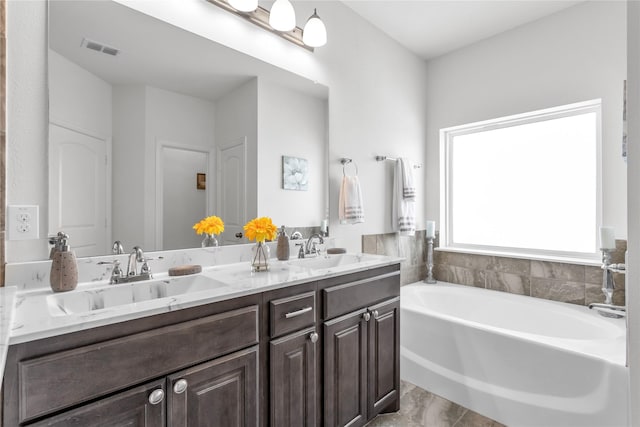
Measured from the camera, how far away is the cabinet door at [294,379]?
4.06 feet

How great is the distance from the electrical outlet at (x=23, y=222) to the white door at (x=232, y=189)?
2.45ft

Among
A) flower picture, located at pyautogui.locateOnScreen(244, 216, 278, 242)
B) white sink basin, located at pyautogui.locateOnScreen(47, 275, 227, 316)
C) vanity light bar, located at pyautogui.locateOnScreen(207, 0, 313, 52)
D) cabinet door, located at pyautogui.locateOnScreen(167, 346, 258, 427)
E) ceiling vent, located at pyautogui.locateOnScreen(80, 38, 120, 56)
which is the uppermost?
vanity light bar, located at pyautogui.locateOnScreen(207, 0, 313, 52)

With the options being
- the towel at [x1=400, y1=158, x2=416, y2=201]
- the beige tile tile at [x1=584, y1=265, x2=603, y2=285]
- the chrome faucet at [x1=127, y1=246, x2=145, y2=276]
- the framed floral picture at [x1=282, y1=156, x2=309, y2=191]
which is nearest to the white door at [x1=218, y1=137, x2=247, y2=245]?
the framed floral picture at [x1=282, y1=156, x2=309, y2=191]

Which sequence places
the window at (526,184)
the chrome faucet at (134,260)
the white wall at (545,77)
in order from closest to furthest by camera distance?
the chrome faucet at (134,260) → the white wall at (545,77) → the window at (526,184)

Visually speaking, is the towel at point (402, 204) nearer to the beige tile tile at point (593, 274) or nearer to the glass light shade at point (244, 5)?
the beige tile tile at point (593, 274)

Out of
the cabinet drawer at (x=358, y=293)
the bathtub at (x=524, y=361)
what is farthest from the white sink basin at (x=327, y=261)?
the bathtub at (x=524, y=361)

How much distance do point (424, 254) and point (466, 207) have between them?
25.0 inches

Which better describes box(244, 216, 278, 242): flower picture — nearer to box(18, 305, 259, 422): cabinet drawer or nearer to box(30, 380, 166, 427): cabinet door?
box(18, 305, 259, 422): cabinet drawer

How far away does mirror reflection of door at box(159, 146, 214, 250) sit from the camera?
1.53 meters

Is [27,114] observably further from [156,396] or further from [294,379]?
[294,379]

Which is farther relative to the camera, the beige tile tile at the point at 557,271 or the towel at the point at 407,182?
the towel at the point at 407,182

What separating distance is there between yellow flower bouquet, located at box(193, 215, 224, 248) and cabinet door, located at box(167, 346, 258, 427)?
69cm

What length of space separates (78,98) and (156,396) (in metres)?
1.22

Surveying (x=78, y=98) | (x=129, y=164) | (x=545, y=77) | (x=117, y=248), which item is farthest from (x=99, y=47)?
(x=545, y=77)
